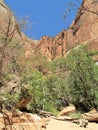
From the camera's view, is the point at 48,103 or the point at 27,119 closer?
the point at 27,119

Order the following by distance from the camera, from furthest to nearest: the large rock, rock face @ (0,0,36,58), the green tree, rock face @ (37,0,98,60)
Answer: rock face @ (37,0,98,60)
the green tree
the large rock
rock face @ (0,0,36,58)

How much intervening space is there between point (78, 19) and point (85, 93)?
49842 millimetres

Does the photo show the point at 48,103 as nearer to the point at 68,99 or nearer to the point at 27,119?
the point at 68,99

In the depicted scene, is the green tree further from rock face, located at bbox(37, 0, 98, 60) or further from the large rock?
rock face, located at bbox(37, 0, 98, 60)

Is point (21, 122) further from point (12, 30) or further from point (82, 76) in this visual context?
point (82, 76)

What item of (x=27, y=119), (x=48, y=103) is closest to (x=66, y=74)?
(x=48, y=103)

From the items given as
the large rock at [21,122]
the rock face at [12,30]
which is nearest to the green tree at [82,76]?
the rock face at [12,30]

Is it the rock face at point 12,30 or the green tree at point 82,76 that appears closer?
the rock face at point 12,30

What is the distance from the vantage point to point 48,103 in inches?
1198

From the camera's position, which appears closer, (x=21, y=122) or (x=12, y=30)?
(x=12, y=30)

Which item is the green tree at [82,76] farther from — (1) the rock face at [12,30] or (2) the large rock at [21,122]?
(2) the large rock at [21,122]

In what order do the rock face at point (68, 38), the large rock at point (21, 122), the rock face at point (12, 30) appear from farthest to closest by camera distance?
the rock face at point (68, 38)
the large rock at point (21, 122)
the rock face at point (12, 30)

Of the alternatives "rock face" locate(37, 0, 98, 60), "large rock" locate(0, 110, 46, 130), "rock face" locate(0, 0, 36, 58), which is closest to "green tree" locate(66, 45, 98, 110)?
"rock face" locate(0, 0, 36, 58)

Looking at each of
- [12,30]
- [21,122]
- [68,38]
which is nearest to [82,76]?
[21,122]
